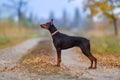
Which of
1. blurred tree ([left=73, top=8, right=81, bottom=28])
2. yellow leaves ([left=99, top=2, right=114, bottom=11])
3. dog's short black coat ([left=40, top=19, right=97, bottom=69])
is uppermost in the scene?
blurred tree ([left=73, top=8, right=81, bottom=28])

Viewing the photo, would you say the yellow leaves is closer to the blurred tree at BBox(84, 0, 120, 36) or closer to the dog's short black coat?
the blurred tree at BBox(84, 0, 120, 36)

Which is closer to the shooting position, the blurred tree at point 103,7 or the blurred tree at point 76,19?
the blurred tree at point 103,7

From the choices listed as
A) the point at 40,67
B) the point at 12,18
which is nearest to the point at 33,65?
the point at 40,67

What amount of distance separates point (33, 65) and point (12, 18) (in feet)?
174

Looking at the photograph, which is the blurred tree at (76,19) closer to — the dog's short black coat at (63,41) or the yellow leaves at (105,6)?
the yellow leaves at (105,6)

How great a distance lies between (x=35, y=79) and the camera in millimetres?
12711

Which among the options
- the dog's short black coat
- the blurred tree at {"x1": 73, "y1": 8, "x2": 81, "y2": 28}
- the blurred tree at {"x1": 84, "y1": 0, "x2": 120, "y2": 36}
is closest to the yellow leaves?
the blurred tree at {"x1": 84, "y1": 0, "x2": 120, "y2": 36}

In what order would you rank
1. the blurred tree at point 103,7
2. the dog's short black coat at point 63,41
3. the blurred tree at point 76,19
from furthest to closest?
the blurred tree at point 76,19 < the blurred tree at point 103,7 < the dog's short black coat at point 63,41

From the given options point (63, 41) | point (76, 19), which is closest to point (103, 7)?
point (63, 41)

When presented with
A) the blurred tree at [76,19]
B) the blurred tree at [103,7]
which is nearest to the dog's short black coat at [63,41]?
the blurred tree at [103,7]

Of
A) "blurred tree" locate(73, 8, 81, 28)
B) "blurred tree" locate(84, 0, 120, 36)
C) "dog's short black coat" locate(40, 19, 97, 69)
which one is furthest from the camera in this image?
"blurred tree" locate(73, 8, 81, 28)

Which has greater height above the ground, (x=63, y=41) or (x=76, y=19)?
(x=76, y=19)

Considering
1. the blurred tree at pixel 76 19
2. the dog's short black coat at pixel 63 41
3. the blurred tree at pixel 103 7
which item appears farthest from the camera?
the blurred tree at pixel 76 19

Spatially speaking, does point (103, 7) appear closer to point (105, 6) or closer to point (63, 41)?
point (105, 6)
